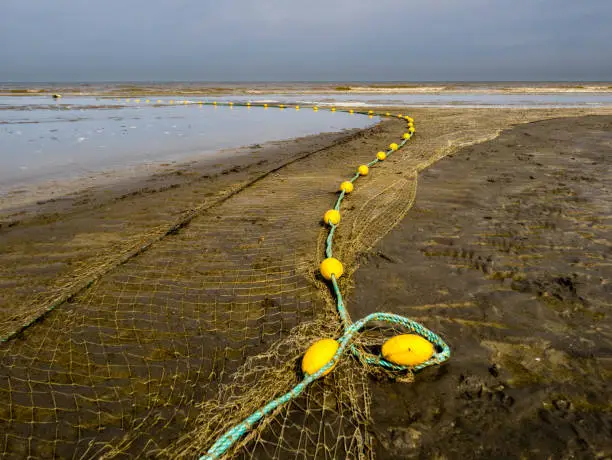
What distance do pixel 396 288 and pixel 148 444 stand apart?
8.28 feet

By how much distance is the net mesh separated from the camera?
2.18 m

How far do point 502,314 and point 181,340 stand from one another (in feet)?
9.28

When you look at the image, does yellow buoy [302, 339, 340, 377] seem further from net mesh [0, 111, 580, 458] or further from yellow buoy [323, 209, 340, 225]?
yellow buoy [323, 209, 340, 225]

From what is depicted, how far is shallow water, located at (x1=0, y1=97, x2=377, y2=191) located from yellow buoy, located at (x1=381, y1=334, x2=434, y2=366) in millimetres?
8471

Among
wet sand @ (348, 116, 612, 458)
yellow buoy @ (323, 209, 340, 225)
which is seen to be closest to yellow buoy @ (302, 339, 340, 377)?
wet sand @ (348, 116, 612, 458)

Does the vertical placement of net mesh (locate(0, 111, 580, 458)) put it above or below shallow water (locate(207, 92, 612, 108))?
below

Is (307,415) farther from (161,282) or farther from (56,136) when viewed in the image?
(56,136)

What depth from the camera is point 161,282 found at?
3875mm

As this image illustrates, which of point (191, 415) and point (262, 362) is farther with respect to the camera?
point (262, 362)

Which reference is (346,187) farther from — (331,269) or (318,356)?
(318,356)

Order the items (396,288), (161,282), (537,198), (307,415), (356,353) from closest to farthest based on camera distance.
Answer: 1. (307,415)
2. (356,353)
3. (396,288)
4. (161,282)
5. (537,198)

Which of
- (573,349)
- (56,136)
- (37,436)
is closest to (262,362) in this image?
(37,436)

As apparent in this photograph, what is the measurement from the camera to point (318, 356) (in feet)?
8.15

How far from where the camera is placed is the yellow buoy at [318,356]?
2.45 m
